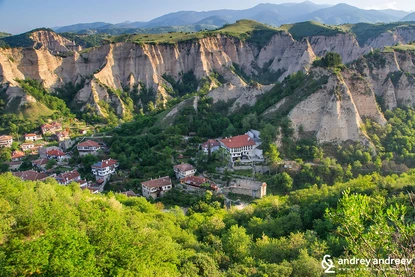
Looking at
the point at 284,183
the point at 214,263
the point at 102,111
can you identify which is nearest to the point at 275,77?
the point at 102,111

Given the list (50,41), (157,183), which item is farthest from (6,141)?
(50,41)

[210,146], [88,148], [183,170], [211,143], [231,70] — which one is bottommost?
[88,148]

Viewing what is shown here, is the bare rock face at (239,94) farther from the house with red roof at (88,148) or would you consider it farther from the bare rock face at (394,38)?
the bare rock face at (394,38)

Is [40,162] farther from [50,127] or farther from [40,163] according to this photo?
[50,127]

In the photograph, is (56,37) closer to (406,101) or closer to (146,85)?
(146,85)

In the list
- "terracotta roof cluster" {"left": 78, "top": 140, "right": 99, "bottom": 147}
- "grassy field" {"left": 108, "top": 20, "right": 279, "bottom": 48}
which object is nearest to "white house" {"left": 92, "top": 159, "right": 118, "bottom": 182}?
"terracotta roof cluster" {"left": 78, "top": 140, "right": 99, "bottom": 147}

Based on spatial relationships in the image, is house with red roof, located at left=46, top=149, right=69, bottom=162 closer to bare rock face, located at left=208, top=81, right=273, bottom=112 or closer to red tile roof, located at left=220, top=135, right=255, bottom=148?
red tile roof, located at left=220, top=135, right=255, bottom=148
